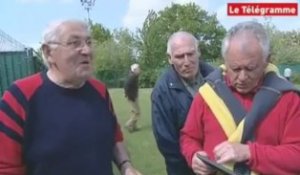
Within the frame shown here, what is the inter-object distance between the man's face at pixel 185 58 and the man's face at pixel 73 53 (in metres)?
1.17

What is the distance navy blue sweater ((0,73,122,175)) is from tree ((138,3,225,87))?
71.8m

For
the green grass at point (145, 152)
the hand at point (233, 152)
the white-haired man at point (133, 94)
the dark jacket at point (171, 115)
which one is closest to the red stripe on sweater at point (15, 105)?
the hand at point (233, 152)

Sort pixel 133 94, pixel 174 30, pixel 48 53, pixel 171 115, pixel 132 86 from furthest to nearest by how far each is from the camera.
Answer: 1. pixel 174 30
2. pixel 132 86
3. pixel 133 94
4. pixel 171 115
5. pixel 48 53

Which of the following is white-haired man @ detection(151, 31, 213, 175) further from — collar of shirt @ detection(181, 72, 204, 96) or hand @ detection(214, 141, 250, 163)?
hand @ detection(214, 141, 250, 163)

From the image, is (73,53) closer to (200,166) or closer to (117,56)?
(200,166)

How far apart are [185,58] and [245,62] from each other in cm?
129

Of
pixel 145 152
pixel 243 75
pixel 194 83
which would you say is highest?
pixel 243 75

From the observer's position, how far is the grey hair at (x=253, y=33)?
3475mm

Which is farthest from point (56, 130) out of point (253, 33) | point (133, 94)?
point (133, 94)

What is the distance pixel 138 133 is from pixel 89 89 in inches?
461

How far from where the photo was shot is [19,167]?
357 cm

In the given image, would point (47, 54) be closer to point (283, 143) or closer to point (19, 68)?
point (283, 143)

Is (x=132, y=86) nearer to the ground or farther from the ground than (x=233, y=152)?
nearer to the ground

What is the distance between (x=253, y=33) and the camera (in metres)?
3.50
